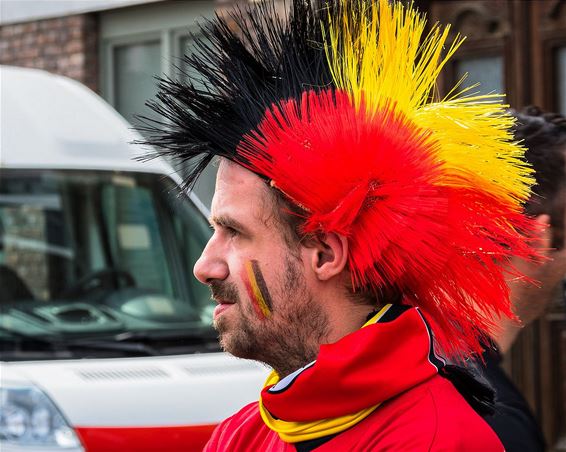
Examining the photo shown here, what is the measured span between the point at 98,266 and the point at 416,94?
3.95 metres

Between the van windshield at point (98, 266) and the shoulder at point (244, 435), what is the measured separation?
270cm

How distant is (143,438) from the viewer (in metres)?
4.18

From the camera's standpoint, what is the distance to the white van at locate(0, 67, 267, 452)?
13.8 feet

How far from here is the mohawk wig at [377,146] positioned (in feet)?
5.87

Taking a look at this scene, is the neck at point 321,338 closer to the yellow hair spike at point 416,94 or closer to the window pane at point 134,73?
the yellow hair spike at point 416,94

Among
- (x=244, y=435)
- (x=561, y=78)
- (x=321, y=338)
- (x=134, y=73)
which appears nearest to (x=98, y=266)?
(x=561, y=78)

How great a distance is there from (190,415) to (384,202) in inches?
103

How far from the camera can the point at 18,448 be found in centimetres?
418

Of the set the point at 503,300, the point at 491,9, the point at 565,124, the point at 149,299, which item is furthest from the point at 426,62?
the point at 491,9

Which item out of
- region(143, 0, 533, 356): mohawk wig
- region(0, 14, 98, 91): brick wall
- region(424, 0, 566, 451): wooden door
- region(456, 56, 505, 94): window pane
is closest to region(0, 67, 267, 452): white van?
region(424, 0, 566, 451): wooden door

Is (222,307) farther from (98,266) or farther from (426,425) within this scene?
(98,266)

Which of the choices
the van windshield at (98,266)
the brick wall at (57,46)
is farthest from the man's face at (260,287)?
the brick wall at (57,46)

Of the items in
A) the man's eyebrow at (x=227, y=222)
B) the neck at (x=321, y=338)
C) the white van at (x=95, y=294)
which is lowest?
the white van at (x=95, y=294)

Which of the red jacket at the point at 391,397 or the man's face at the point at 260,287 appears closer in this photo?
the red jacket at the point at 391,397
